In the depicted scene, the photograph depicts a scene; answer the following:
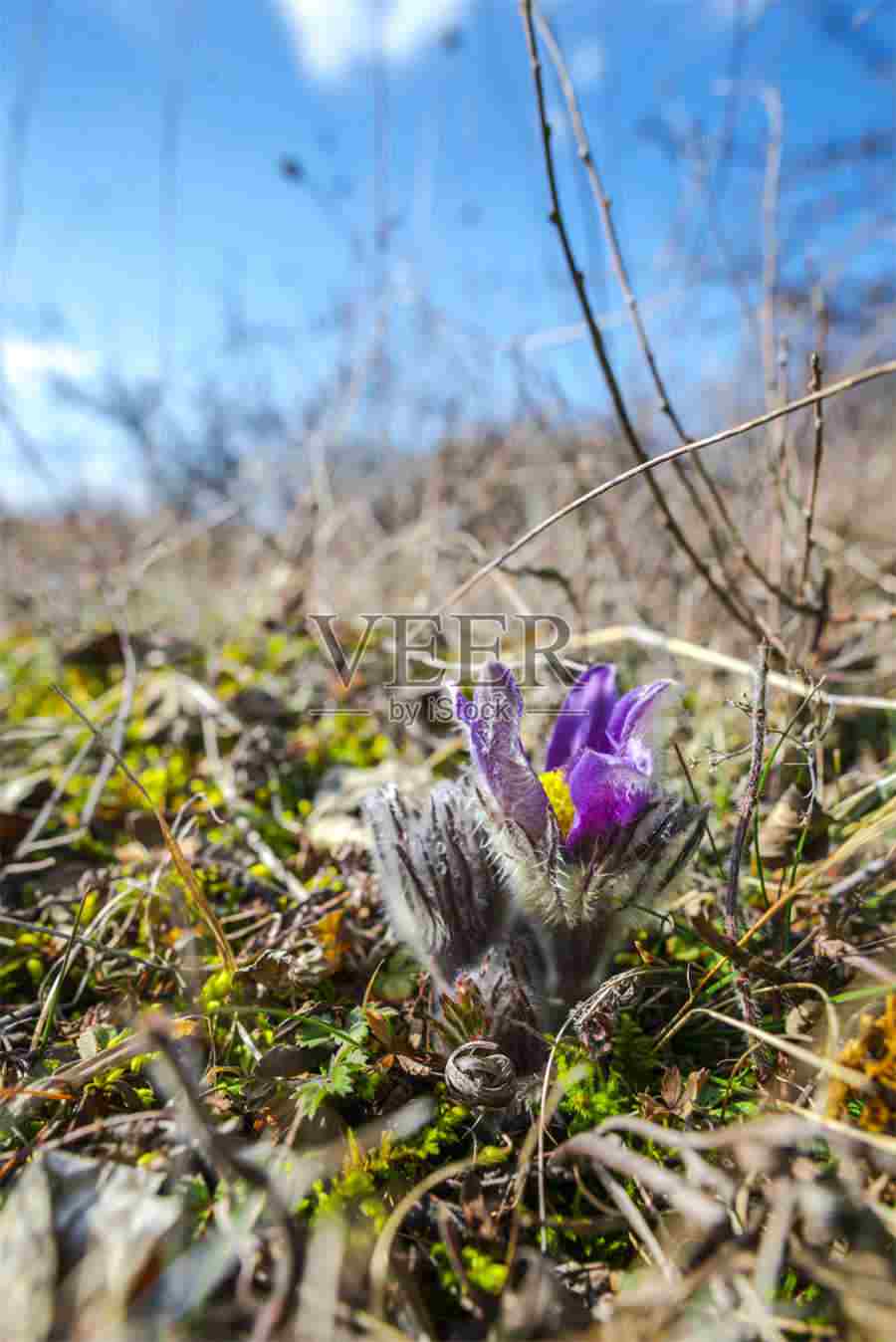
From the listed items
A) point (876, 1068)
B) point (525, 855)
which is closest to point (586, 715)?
point (525, 855)

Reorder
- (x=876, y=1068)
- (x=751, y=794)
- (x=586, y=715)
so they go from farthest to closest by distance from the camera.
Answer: (x=586, y=715), (x=751, y=794), (x=876, y=1068)

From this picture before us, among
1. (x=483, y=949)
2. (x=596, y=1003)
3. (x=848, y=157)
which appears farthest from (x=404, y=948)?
(x=848, y=157)

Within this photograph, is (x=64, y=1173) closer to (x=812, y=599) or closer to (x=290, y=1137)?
(x=290, y=1137)

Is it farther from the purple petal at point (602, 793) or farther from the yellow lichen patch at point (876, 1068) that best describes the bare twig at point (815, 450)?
the yellow lichen patch at point (876, 1068)

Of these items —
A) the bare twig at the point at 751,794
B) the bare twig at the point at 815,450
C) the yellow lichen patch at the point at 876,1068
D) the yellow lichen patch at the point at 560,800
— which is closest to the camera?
the yellow lichen patch at the point at 876,1068

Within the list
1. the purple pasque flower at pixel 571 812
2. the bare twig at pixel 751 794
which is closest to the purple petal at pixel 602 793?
the purple pasque flower at pixel 571 812

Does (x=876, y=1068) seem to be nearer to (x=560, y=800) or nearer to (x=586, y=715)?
(x=560, y=800)

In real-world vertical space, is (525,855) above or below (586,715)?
below
